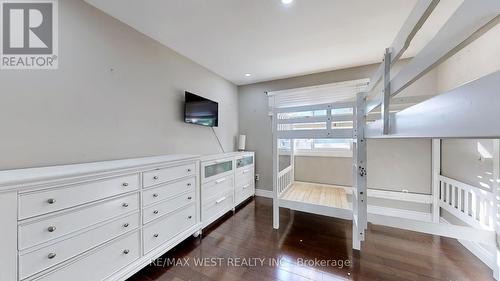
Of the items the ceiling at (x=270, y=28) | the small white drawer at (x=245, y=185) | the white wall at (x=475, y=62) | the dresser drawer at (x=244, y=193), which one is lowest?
the dresser drawer at (x=244, y=193)

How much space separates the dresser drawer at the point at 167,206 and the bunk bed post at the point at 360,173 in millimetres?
1716

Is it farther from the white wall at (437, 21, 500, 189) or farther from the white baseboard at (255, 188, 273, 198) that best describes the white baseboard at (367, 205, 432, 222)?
the white baseboard at (255, 188, 273, 198)

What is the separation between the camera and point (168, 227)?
72.0 inches

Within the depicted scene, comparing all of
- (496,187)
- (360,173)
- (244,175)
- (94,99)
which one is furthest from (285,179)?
(94,99)

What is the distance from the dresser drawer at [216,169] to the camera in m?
2.36

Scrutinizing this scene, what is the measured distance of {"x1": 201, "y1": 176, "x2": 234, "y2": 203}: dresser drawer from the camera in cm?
237

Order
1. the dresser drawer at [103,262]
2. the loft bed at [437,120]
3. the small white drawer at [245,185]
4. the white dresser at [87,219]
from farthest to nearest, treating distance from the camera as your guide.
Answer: the small white drawer at [245,185] < the dresser drawer at [103,262] < the white dresser at [87,219] < the loft bed at [437,120]

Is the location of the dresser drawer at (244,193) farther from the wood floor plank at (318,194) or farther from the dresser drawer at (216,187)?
the wood floor plank at (318,194)

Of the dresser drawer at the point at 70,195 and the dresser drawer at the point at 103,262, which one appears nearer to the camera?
the dresser drawer at the point at 70,195

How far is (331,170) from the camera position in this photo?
128 inches

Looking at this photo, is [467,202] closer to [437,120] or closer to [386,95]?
[386,95]

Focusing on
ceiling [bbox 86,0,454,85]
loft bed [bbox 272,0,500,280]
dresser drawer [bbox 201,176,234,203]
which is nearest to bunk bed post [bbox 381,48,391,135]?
loft bed [bbox 272,0,500,280]

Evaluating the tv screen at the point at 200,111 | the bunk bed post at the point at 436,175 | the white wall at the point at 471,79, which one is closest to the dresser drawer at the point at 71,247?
the tv screen at the point at 200,111

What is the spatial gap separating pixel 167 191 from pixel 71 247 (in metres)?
0.74
